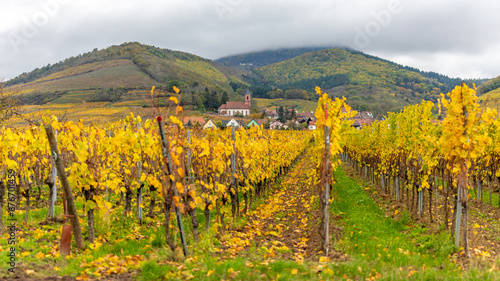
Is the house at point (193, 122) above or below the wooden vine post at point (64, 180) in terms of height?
above

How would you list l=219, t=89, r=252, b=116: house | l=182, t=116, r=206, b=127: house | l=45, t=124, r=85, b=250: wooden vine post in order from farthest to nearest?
l=219, t=89, r=252, b=116: house < l=182, t=116, r=206, b=127: house < l=45, t=124, r=85, b=250: wooden vine post

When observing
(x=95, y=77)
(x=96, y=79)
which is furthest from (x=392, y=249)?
(x=95, y=77)

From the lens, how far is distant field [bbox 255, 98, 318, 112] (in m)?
139

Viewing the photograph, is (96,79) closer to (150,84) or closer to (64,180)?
(150,84)

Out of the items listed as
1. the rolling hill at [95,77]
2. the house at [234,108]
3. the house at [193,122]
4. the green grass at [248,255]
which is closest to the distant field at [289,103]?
the house at [234,108]

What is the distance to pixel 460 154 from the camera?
643 centimetres

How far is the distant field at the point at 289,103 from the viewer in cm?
13862

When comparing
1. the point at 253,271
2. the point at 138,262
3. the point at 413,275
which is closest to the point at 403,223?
the point at 413,275

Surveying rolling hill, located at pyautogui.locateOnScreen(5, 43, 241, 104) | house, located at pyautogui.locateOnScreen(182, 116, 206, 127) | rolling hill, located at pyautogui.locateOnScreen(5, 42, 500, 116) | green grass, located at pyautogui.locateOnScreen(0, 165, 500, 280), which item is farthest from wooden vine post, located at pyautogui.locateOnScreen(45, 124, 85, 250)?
rolling hill, located at pyautogui.locateOnScreen(5, 42, 500, 116)

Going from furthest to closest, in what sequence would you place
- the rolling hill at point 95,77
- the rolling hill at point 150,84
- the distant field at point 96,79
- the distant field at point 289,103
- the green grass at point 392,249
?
the distant field at point 289,103
the distant field at point 96,79
the rolling hill at point 95,77
the rolling hill at point 150,84
the green grass at point 392,249

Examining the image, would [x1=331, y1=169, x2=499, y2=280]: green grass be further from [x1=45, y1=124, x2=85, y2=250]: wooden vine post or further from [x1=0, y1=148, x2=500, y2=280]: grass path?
[x1=45, y1=124, x2=85, y2=250]: wooden vine post

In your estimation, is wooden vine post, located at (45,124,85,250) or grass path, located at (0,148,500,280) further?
wooden vine post, located at (45,124,85,250)

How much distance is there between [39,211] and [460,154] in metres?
10.6

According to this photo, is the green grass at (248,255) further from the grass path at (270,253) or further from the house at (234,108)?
the house at (234,108)
